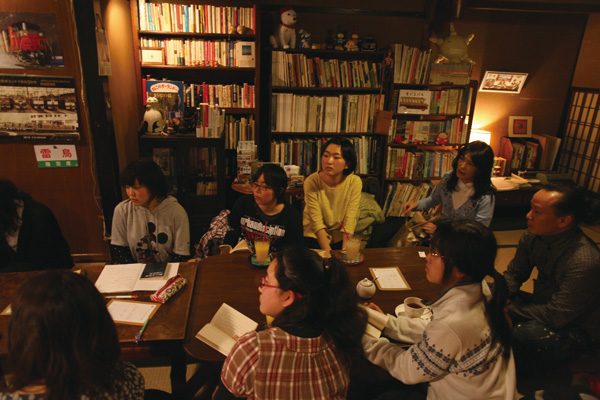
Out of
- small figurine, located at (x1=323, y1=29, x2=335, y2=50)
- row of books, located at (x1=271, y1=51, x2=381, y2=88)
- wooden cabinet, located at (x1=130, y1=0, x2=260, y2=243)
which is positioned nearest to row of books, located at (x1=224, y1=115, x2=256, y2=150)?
wooden cabinet, located at (x1=130, y1=0, x2=260, y2=243)

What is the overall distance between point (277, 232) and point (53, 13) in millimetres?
2154

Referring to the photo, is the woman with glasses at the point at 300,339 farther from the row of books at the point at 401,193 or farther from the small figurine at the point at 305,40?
the row of books at the point at 401,193

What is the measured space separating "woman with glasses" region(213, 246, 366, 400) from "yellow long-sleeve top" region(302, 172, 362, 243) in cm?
144

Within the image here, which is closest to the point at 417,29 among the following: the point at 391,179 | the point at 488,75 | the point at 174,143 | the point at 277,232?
the point at 488,75

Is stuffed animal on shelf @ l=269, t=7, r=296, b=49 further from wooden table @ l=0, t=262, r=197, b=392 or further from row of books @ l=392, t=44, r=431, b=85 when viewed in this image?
wooden table @ l=0, t=262, r=197, b=392

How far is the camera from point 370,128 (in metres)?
4.12

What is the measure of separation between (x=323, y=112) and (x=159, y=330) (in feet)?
9.77

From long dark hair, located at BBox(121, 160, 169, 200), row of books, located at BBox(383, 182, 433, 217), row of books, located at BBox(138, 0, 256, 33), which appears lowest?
row of books, located at BBox(383, 182, 433, 217)

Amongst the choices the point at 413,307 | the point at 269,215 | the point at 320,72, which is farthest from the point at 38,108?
the point at 413,307

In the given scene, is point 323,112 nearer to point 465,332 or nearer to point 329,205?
point 329,205

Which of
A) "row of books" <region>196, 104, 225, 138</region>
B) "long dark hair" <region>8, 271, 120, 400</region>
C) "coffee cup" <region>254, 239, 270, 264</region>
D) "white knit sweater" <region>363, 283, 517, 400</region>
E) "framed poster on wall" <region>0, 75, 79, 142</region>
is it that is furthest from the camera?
"row of books" <region>196, 104, 225, 138</region>

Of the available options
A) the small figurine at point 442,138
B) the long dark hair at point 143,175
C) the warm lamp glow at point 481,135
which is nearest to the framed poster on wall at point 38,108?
the long dark hair at point 143,175

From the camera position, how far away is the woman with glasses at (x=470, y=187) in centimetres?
252

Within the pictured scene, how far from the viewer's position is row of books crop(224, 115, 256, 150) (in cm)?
388
